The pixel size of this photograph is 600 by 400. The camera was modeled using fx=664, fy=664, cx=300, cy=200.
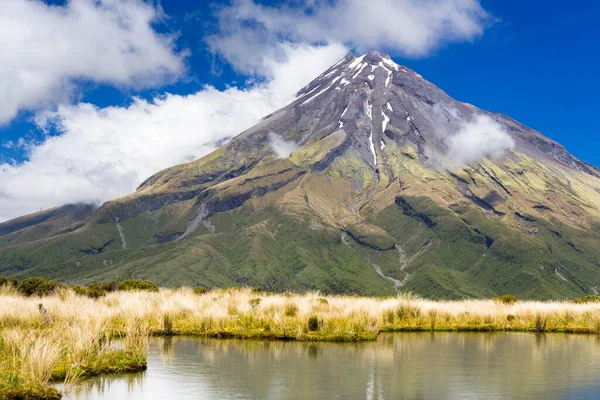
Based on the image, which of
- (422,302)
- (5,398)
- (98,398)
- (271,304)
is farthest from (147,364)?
(422,302)

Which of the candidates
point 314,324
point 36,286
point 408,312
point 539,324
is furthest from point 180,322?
point 539,324

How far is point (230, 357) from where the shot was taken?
20547 mm

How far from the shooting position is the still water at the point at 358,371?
50.5 feet

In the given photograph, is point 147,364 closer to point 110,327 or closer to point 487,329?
point 110,327

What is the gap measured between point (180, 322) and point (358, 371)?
38.0 ft

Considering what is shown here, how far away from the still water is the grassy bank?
90 cm

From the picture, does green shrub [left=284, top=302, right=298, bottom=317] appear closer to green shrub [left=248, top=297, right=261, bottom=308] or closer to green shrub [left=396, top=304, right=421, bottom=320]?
green shrub [left=248, top=297, right=261, bottom=308]

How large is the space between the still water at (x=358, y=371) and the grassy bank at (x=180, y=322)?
902 millimetres

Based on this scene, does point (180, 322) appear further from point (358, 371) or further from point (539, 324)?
point (539, 324)

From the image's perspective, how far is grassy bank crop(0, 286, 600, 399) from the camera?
1608 centimetres

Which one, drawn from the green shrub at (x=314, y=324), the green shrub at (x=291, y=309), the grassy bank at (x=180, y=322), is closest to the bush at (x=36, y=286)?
the grassy bank at (x=180, y=322)

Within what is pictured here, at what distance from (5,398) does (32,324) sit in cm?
1124

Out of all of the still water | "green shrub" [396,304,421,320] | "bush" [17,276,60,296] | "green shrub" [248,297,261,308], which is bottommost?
the still water

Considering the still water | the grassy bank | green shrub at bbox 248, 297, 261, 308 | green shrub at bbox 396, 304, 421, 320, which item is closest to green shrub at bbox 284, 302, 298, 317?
the grassy bank
